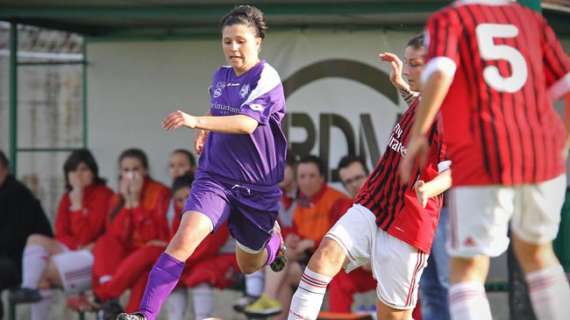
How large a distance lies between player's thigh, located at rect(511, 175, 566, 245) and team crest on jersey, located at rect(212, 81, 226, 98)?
2450 millimetres

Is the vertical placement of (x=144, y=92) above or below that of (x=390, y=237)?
above

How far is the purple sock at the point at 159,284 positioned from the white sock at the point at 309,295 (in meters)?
0.74

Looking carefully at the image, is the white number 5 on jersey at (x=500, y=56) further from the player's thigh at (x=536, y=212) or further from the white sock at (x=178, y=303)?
the white sock at (x=178, y=303)

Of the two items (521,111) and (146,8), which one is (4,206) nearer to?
(146,8)

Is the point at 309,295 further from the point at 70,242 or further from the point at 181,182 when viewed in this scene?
the point at 70,242

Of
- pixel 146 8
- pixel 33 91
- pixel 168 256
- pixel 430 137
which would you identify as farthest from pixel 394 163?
pixel 33 91

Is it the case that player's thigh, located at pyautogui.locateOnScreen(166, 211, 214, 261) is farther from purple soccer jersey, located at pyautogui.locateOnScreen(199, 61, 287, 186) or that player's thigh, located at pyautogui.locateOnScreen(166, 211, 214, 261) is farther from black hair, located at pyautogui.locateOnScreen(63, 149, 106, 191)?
black hair, located at pyautogui.locateOnScreen(63, 149, 106, 191)

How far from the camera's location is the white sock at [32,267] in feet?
36.7

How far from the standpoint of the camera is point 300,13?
10.6 meters

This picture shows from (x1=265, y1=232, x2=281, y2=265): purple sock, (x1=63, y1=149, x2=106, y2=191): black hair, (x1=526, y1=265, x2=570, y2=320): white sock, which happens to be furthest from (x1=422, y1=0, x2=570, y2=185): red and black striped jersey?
(x1=63, y1=149, x2=106, y2=191): black hair

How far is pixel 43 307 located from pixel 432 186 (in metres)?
5.94

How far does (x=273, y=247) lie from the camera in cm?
818

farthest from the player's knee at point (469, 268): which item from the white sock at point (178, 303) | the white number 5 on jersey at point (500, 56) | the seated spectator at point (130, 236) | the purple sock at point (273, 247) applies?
the white sock at point (178, 303)

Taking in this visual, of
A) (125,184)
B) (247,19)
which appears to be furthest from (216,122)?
(125,184)
